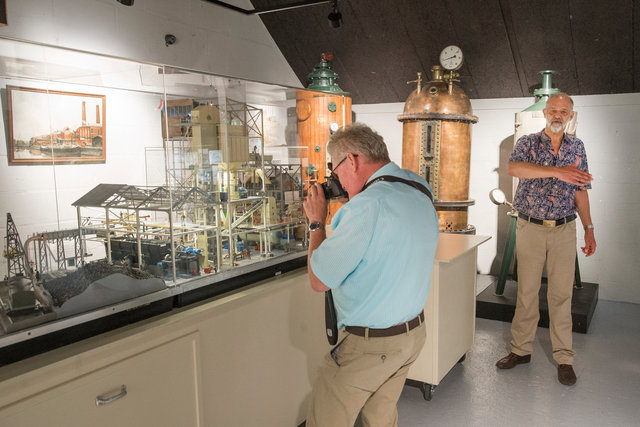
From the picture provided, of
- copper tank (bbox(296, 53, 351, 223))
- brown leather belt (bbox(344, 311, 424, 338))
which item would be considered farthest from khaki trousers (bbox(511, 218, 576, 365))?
brown leather belt (bbox(344, 311, 424, 338))

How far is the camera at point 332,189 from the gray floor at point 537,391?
5.73 ft

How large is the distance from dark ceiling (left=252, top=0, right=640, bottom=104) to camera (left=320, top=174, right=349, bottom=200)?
393cm

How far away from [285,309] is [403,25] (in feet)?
13.8

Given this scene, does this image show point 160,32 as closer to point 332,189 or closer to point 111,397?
point 332,189

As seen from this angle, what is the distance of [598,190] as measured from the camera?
5762mm

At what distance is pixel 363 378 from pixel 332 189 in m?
0.79

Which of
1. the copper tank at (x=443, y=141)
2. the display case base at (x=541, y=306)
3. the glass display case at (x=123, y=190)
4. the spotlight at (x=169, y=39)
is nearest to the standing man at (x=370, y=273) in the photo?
the glass display case at (x=123, y=190)

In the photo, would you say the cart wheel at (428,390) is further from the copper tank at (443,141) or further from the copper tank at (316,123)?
the copper tank at (443,141)

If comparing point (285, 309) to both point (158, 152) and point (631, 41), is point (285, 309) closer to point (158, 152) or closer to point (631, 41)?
point (158, 152)

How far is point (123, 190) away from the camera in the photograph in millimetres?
2047

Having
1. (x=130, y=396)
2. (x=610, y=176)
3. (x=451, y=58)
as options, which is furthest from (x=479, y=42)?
(x=130, y=396)

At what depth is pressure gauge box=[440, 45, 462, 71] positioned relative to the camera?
5.27m

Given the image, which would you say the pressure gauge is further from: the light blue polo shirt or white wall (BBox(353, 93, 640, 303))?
the light blue polo shirt

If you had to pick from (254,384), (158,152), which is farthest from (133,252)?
(254,384)
